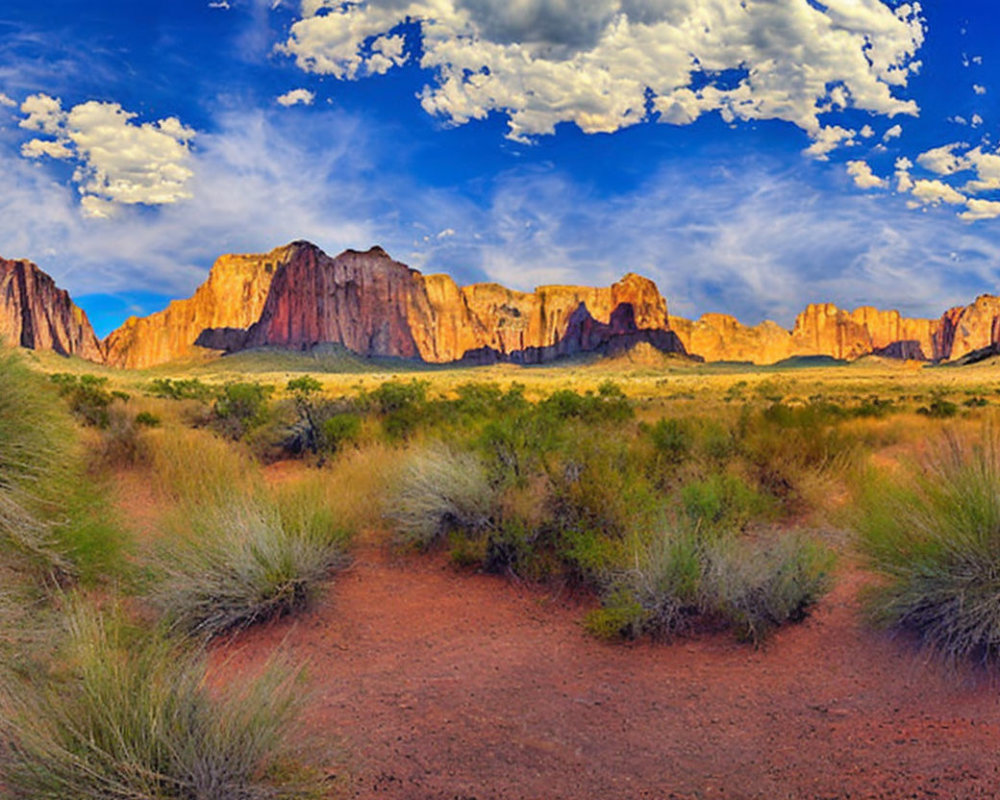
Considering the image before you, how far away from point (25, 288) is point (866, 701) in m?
163

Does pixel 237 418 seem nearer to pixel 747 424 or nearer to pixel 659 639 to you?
pixel 747 424

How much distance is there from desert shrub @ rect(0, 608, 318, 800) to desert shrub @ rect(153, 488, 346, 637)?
272 cm

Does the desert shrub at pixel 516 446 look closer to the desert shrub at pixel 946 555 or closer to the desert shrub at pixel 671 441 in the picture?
the desert shrub at pixel 671 441

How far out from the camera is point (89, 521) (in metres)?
6.53

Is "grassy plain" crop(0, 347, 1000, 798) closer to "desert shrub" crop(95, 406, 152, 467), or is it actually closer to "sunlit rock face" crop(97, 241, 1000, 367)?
"desert shrub" crop(95, 406, 152, 467)

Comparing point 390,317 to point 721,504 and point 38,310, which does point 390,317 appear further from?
point 721,504

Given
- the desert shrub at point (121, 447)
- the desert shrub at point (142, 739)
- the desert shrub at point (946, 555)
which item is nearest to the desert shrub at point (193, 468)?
the desert shrub at point (121, 447)

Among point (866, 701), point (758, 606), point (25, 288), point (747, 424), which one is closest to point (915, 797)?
point (866, 701)

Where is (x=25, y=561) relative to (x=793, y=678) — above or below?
above

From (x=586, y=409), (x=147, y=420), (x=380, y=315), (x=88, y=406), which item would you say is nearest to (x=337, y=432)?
(x=147, y=420)

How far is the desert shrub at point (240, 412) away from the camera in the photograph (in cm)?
1692

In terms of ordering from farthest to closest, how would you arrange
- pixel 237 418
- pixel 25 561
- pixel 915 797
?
pixel 237 418, pixel 25 561, pixel 915 797

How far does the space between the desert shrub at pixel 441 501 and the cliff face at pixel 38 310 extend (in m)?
140

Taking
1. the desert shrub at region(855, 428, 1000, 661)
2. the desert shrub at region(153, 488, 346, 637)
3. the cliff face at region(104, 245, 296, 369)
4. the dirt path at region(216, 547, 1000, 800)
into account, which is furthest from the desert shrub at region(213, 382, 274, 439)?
the cliff face at region(104, 245, 296, 369)
